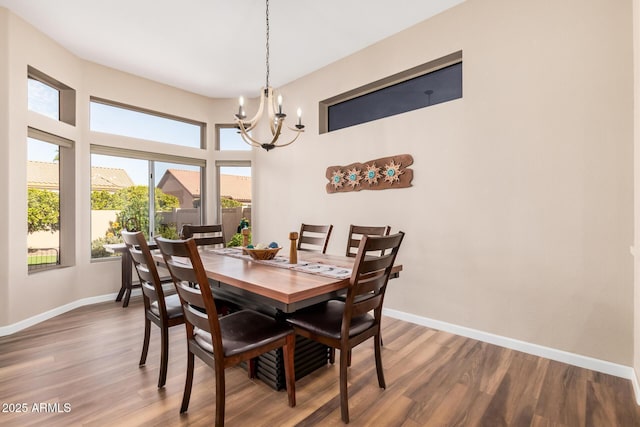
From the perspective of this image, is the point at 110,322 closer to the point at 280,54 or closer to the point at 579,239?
the point at 280,54

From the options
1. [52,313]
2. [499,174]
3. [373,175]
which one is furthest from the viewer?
[373,175]

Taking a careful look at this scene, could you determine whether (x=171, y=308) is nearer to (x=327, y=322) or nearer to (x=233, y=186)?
(x=327, y=322)

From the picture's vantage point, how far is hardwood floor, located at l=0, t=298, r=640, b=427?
1717mm

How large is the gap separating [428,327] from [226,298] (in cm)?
199

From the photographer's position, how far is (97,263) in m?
3.97

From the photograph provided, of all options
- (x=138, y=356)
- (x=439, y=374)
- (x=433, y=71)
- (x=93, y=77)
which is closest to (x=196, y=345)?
(x=138, y=356)

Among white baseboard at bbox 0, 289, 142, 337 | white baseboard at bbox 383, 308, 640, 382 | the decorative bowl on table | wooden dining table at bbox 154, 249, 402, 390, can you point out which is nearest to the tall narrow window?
white baseboard at bbox 0, 289, 142, 337

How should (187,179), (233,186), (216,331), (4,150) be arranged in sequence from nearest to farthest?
(216,331) → (4,150) → (187,179) → (233,186)

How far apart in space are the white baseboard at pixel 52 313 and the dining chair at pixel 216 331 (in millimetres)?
2459

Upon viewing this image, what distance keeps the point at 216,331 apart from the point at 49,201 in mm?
3405

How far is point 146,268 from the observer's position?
2070 millimetres

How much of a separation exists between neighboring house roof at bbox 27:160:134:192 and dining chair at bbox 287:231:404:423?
343cm

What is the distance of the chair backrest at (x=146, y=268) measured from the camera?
1926 mm

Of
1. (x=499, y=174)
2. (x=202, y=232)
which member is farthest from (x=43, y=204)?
(x=499, y=174)
